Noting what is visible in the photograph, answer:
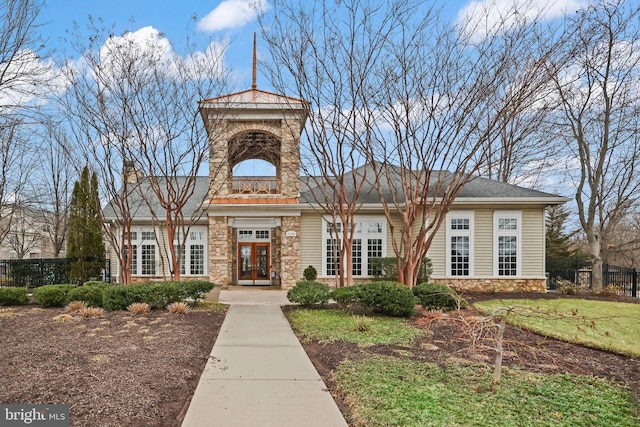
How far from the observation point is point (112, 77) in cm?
1321

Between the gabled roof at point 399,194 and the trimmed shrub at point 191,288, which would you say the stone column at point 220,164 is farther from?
the trimmed shrub at point 191,288

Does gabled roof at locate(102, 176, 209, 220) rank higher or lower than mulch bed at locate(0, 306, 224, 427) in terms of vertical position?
higher

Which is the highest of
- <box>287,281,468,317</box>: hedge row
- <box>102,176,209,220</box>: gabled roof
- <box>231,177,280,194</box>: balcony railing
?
<box>231,177,280,194</box>: balcony railing

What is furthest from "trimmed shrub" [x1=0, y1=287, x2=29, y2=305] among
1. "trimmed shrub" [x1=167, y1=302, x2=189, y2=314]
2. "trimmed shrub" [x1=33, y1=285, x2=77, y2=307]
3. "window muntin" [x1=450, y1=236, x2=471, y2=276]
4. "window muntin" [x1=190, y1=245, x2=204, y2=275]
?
"window muntin" [x1=450, y1=236, x2=471, y2=276]

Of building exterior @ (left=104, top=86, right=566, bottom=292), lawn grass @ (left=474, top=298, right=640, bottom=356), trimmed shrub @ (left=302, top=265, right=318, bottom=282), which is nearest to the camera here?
lawn grass @ (left=474, top=298, right=640, bottom=356)

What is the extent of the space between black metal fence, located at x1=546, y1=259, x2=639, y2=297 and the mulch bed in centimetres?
1738

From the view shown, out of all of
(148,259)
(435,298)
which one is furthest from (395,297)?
(148,259)

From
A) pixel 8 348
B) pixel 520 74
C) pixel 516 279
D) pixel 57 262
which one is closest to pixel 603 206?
pixel 516 279

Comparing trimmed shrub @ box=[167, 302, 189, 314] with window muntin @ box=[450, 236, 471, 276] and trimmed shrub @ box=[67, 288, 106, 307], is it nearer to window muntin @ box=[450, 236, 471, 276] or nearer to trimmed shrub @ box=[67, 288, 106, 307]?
trimmed shrub @ box=[67, 288, 106, 307]

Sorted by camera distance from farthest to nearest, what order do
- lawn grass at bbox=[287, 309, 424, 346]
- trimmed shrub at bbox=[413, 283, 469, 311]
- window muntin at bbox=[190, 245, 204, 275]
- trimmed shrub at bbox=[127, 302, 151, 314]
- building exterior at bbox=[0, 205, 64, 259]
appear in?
1. building exterior at bbox=[0, 205, 64, 259]
2. window muntin at bbox=[190, 245, 204, 275]
3. trimmed shrub at bbox=[127, 302, 151, 314]
4. trimmed shrub at bbox=[413, 283, 469, 311]
5. lawn grass at bbox=[287, 309, 424, 346]

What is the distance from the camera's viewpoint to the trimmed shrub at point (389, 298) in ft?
33.5

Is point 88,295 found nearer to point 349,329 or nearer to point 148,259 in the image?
point 349,329

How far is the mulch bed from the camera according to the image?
4410 millimetres

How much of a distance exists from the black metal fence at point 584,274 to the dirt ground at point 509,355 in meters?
13.3
